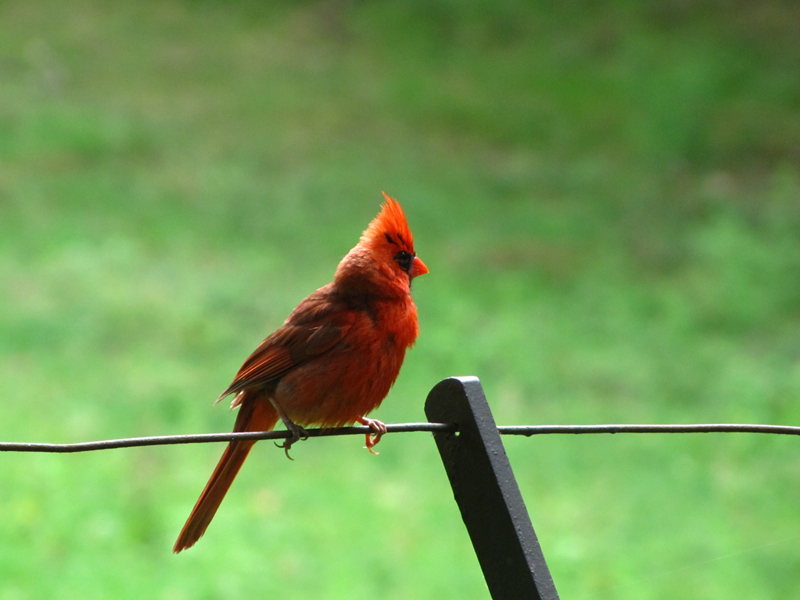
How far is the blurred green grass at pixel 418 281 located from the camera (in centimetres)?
533

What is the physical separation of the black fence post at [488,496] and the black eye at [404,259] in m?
0.83

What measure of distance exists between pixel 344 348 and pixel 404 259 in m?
0.27

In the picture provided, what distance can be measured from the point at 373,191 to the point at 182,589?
23.0 ft

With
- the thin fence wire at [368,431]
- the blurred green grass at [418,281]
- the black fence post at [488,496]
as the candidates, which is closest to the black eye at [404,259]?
the thin fence wire at [368,431]

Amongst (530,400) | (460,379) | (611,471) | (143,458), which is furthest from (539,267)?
(460,379)

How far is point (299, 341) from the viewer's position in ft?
7.06

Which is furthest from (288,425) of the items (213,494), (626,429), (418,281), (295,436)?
(418,281)

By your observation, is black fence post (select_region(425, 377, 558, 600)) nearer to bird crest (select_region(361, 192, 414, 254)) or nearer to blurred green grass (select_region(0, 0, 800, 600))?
bird crest (select_region(361, 192, 414, 254))

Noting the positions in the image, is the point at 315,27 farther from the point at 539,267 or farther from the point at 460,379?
the point at 460,379

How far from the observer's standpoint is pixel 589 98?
13.8m

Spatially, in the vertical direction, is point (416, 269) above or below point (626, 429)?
above

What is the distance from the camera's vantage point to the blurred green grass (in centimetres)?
533

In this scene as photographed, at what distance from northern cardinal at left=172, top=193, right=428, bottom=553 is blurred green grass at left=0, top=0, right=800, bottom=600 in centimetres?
273

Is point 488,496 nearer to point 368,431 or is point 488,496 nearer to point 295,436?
point 368,431
